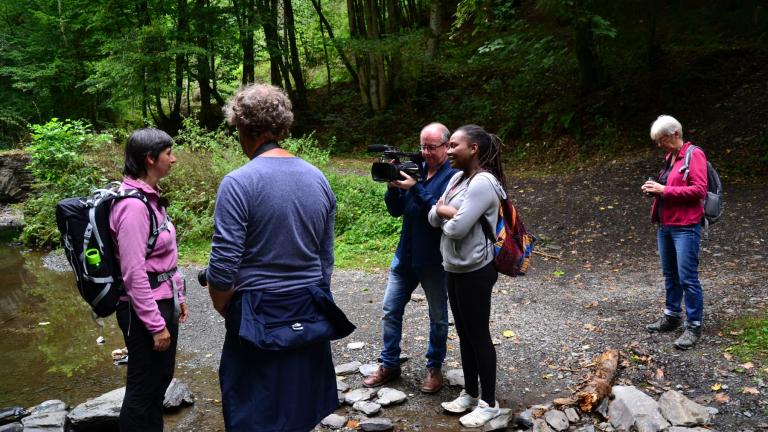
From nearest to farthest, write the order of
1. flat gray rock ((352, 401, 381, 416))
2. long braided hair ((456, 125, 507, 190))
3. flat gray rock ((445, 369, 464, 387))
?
long braided hair ((456, 125, 507, 190)) < flat gray rock ((352, 401, 381, 416)) < flat gray rock ((445, 369, 464, 387))

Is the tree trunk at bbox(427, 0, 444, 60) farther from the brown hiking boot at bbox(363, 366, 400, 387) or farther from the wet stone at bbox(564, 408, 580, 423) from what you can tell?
the wet stone at bbox(564, 408, 580, 423)

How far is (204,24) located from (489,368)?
17.9 metres

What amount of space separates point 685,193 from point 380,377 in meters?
2.84

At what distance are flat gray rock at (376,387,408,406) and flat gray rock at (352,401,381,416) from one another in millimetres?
63

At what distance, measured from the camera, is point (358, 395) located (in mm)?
4480

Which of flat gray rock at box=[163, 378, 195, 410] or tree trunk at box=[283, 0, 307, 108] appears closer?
flat gray rock at box=[163, 378, 195, 410]

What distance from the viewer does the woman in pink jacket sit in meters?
2.95

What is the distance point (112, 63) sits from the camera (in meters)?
17.2

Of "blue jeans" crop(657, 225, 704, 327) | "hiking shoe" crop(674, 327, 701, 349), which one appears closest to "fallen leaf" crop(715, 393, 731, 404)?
"hiking shoe" crop(674, 327, 701, 349)

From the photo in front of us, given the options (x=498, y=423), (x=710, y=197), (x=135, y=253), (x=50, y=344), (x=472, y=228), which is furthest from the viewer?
(x=50, y=344)

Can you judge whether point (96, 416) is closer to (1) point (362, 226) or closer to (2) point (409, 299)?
(2) point (409, 299)

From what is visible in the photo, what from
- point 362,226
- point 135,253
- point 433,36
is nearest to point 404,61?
point 433,36

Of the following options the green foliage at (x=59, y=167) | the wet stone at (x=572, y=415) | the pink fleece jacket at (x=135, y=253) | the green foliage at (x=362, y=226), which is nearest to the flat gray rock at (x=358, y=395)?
the wet stone at (x=572, y=415)

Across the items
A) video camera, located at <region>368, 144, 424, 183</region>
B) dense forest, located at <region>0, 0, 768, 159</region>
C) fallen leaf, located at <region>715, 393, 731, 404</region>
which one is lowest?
fallen leaf, located at <region>715, 393, 731, 404</region>
